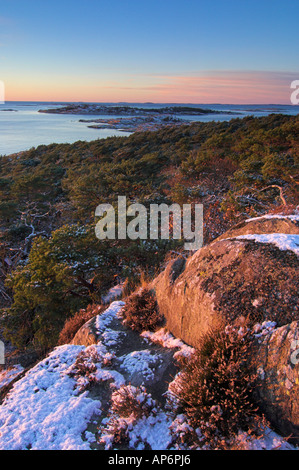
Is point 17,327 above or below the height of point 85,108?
below

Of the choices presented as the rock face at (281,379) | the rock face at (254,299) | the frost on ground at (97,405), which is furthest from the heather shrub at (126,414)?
the rock face at (281,379)

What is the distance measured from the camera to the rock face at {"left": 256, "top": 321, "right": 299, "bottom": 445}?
2.05 meters

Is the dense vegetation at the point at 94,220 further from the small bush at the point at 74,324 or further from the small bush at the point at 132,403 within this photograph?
the small bush at the point at 132,403

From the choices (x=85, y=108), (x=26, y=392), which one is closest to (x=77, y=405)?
(x=26, y=392)

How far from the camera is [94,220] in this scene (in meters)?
9.18

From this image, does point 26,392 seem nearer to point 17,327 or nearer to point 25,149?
point 17,327

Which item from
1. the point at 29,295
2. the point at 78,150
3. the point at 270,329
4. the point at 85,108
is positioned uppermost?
the point at 85,108

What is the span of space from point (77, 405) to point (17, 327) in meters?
4.27

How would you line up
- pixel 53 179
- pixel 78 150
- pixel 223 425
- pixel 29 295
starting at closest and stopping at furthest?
pixel 223 425
pixel 29 295
pixel 53 179
pixel 78 150

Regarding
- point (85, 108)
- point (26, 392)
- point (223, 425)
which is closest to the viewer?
point (223, 425)

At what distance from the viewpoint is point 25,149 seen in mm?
37062

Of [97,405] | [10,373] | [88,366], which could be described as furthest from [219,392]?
[10,373]

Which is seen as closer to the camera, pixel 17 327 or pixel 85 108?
pixel 17 327

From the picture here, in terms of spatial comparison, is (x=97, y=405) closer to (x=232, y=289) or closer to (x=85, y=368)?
(x=85, y=368)
